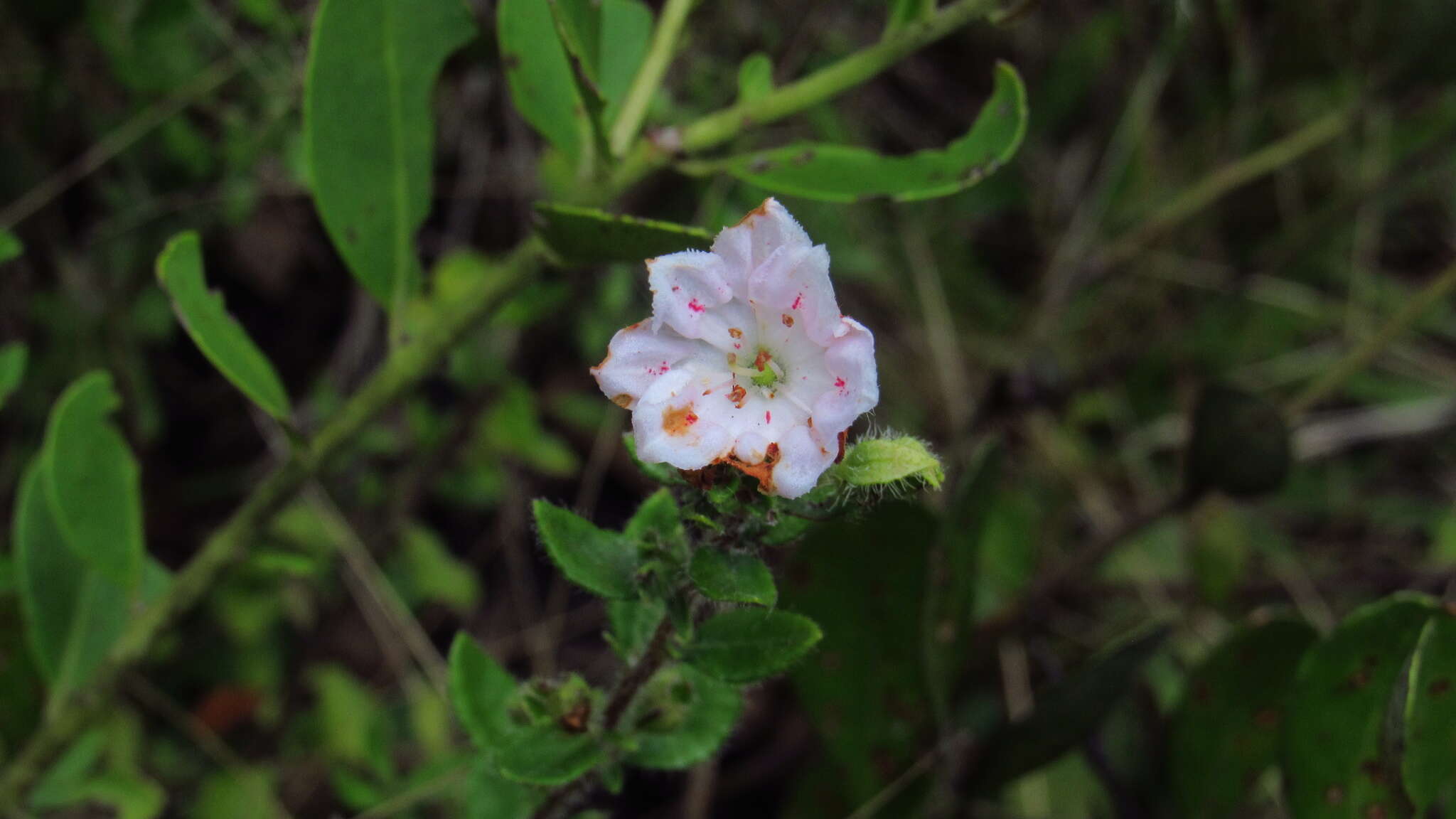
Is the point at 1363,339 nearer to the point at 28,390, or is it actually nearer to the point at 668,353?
the point at 668,353

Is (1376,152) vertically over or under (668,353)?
under

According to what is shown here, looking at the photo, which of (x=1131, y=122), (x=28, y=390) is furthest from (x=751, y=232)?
(x=1131, y=122)

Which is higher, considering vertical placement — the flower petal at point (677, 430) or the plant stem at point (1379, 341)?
the flower petal at point (677, 430)

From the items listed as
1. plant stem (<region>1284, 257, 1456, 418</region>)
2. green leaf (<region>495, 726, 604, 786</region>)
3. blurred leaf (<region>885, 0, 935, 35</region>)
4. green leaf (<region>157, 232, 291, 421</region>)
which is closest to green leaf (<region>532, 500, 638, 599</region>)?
green leaf (<region>495, 726, 604, 786</region>)

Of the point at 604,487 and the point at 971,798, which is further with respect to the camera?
the point at 604,487

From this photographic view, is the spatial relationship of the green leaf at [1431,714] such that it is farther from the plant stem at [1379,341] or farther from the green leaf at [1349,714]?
the plant stem at [1379,341]

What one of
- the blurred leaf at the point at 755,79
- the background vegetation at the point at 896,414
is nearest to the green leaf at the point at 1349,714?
the background vegetation at the point at 896,414

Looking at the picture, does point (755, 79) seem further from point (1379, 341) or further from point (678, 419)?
point (1379, 341)
